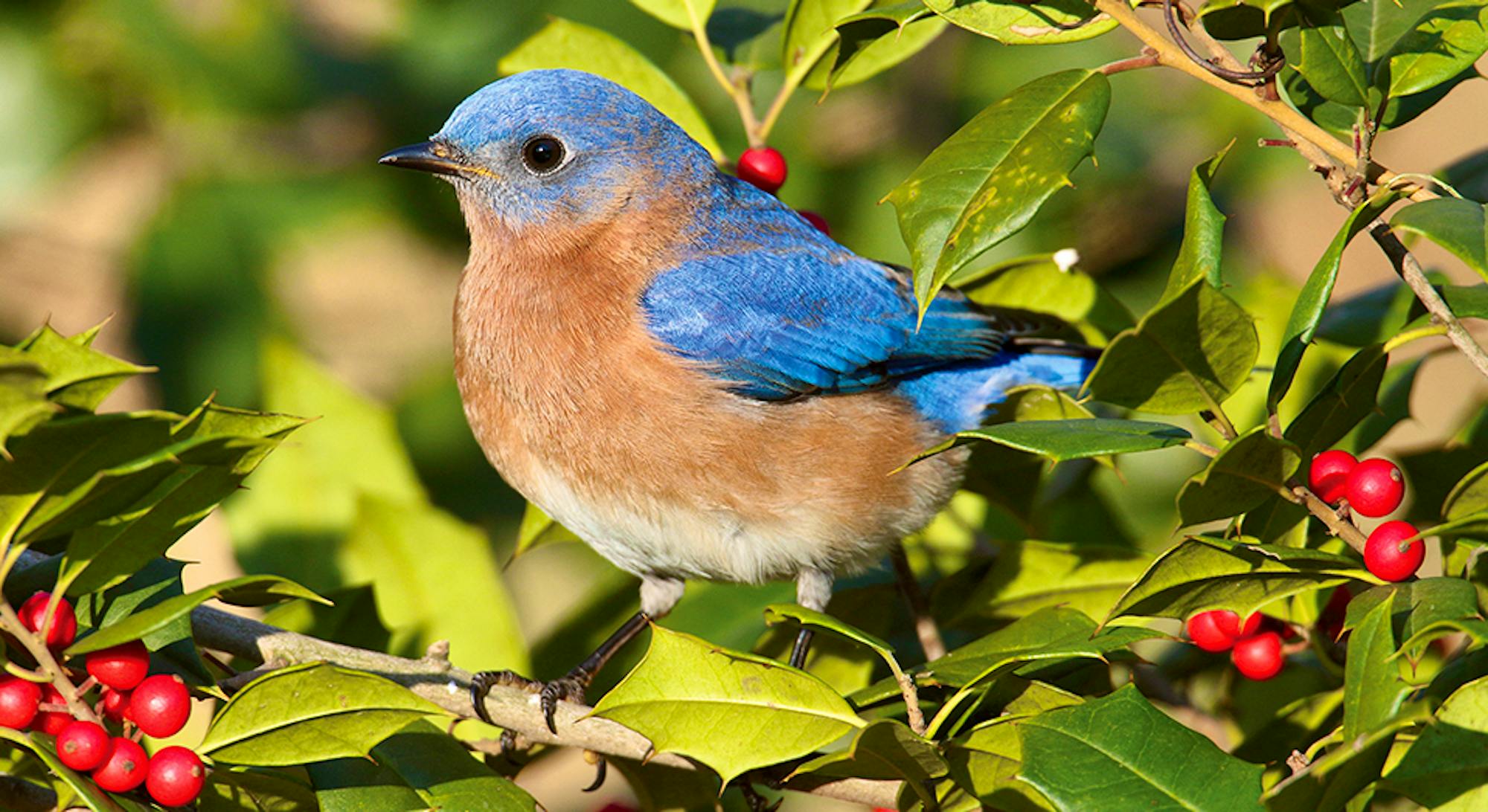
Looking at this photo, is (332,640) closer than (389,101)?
Yes

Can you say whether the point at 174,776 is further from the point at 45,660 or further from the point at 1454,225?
the point at 1454,225

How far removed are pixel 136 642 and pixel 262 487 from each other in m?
1.36

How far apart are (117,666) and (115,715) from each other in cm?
13

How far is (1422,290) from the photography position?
228 cm

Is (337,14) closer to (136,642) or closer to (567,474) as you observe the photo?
(567,474)

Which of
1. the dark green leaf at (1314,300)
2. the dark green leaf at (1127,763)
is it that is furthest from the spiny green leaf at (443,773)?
the dark green leaf at (1314,300)

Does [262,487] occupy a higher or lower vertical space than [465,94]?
lower

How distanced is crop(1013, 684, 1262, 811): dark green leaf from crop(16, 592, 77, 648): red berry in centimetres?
152

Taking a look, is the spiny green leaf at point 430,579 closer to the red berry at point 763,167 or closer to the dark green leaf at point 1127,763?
the red berry at point 763,167

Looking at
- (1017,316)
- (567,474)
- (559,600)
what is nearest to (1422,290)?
(1017,316)

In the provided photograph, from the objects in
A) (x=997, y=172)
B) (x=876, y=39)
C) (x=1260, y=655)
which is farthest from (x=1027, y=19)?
(x=1260, y=655)

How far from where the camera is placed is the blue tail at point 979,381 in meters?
4.09

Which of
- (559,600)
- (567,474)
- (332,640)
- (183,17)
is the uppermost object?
(183,17)

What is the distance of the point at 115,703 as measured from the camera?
2307 millimetres
